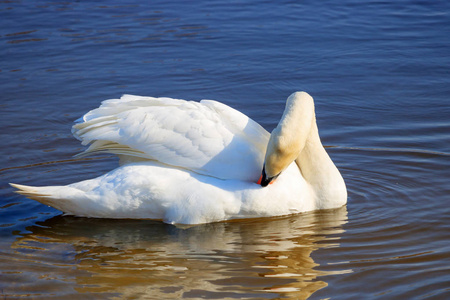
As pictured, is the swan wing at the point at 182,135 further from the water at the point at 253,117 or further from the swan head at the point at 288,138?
the water at the point at 253,117

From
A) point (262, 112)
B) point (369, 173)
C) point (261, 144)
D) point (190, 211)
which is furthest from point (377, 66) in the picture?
point (190, 211)

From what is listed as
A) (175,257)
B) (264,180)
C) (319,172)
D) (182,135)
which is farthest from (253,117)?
(175,257)

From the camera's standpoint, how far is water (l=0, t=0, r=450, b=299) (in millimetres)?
5344

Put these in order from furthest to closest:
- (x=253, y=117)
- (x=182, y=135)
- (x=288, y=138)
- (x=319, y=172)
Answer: (x=253, y=117), (x=319, y=172), (x=182, y=135), (x=288, y=138)

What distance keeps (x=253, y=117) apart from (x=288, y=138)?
279cm

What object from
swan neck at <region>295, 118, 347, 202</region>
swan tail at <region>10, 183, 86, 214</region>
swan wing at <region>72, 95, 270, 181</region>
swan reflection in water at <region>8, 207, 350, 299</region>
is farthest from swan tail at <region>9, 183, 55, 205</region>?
swan neck at <region>295, 118, 347, 202</region>

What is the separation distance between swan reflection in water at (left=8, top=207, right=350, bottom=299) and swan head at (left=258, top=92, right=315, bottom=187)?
1.77ft

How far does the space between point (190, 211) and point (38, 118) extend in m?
3.43

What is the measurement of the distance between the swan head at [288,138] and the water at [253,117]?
1.78 ft

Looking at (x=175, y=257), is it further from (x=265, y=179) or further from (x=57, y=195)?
(x=57, y=195)

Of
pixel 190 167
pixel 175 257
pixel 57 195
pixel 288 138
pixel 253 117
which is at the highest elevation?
pixel 288 138

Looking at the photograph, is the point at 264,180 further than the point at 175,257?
Yes

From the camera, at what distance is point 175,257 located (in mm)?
5742

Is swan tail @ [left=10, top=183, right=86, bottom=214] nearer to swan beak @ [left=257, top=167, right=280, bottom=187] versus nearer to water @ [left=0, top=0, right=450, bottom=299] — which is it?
water @ [left=0, top=0, right=450, bottom=299]
